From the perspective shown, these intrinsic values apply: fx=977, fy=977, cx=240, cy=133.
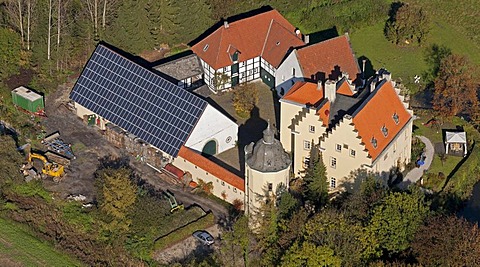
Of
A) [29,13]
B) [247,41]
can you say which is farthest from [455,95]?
[29,13]

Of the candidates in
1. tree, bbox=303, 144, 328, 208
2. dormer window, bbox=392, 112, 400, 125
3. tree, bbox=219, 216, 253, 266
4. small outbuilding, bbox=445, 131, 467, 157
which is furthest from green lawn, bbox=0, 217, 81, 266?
small outbuilding, bbox=445, 131, 467, 157

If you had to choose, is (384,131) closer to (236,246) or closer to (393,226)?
(393,226)

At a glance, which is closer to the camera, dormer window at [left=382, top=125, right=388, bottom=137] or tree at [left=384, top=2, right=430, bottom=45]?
dormer window at [left=382, top=125, right=388, bottom=137]

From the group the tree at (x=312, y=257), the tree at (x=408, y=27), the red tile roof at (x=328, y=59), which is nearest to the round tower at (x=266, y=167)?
the tree at (x=312, y=257)

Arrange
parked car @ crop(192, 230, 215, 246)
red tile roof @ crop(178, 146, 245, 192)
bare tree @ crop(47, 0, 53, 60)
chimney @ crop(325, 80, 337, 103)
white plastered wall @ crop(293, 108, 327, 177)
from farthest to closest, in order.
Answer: bare tree @ crop(47, 0, 53, 60) → red tile roof @ crop(178, 146, 245, 192) → chimney @ crop(325, 80, 337, 103) → white plastered wall @ crop(293, 108, 327, 177) → parked car @ crop(192, 230, 215, 246)

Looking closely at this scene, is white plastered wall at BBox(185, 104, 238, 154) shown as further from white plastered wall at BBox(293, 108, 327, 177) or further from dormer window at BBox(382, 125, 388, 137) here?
dormer window at BBox(382, 125, 388, 137)

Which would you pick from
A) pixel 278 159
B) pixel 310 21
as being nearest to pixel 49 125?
pixel 278 159

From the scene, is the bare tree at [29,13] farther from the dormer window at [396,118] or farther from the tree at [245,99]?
the dormer window at [396,118]
